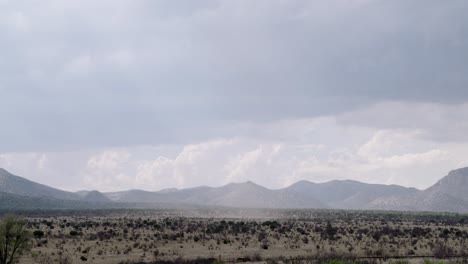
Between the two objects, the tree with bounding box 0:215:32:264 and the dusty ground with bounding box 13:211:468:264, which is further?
the dusty ground with bounding box 13:211:468:264

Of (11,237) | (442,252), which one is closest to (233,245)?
(442,252)

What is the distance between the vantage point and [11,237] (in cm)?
3644

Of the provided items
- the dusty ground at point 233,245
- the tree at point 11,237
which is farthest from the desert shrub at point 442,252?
the tree at point 11,237

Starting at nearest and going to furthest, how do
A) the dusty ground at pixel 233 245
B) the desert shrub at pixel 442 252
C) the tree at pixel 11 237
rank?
1. the tree at pixel 11 237
2. the desert shrub at pixel 442 252
3. the dusty ground at pixel 233 245

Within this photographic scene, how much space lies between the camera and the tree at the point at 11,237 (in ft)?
118

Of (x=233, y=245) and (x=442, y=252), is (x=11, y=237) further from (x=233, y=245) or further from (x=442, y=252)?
(x=442, y=252)

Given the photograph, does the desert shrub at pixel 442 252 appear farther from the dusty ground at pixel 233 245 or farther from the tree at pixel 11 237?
the tree at pixel 11 237

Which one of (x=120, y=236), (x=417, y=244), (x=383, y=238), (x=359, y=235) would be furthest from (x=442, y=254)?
(x=120, y=236)

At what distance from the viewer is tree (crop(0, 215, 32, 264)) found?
35875mm

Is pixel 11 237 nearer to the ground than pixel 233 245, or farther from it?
farther from it

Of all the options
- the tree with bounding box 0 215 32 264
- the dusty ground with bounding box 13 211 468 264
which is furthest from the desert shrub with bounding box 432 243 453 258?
the tree with bounding box 0 215 32 264

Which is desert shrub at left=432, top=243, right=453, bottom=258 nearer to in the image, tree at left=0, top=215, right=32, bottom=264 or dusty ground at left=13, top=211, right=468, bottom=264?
dusty ground at left=13, top=211, right=468, bottom=264

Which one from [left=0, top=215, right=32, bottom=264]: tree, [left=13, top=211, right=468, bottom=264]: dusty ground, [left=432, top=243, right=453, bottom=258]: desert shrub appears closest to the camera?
[left=0, top=215, right=32, bottom=264]: tree

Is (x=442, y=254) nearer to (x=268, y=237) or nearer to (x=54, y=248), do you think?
(x=268, y=237)
